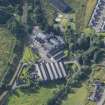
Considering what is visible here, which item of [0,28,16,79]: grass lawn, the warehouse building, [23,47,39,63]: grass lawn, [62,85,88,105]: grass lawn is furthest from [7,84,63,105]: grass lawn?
[23,47,39,63]: grass lawn

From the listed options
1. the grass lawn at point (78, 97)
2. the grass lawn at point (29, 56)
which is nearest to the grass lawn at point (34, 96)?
the grass lawn at point (78, 97)

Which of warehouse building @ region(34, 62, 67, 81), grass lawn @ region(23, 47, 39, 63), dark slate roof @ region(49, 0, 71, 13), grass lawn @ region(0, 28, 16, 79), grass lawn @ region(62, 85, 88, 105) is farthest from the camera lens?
dark slate roof @ region(49, 0, 71, 13)

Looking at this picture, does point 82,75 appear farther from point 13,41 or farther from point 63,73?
point 13,41

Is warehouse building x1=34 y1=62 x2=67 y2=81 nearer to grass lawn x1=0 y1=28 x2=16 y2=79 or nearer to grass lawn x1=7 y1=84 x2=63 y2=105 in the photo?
grass lawn x1=7 y1=84 x2=63 y2=105

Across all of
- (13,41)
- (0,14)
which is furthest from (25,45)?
(0,14)

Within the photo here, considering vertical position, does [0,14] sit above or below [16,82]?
above

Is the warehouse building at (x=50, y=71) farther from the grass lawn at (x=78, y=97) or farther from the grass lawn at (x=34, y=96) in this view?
the grass lawn at (x=78, y=97)

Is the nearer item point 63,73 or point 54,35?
point 63,73
